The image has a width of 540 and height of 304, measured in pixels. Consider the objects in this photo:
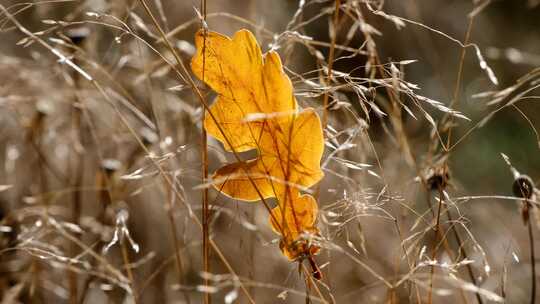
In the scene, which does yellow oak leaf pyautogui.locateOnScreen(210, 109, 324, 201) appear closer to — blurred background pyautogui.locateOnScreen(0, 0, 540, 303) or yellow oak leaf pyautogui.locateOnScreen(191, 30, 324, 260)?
yellow oak leaf pyautogui.locateOnScreen(191, 30, 324, 260)

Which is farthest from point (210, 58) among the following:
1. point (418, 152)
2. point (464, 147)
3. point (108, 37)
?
point (108, 37)

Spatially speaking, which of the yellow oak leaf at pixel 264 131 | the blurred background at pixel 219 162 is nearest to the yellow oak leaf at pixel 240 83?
the yellow oak leaf at pixel 264 131

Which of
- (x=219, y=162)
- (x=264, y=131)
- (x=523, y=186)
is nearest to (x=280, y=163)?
(x=264, y=131)

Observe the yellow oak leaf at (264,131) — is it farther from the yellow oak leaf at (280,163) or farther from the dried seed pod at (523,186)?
the dried seed pod at (523,186)

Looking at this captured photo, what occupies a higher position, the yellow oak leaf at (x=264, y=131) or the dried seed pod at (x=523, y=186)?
the yellow oak leaf at (x=264, y=131)

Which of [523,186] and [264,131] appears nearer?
[264,131]

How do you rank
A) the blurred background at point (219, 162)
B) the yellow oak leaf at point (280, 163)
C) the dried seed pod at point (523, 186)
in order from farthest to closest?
the blurred background at point (219, 162)
the dried seed pod at point (523, 186)
the yellow oak leaf at point (280, 163)

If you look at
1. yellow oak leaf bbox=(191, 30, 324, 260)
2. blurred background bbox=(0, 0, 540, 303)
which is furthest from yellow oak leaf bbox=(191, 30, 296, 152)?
blurred background bbox=(0, 0, 540, 303)

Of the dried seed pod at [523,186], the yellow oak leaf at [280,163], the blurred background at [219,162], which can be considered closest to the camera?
the yellow oak leaf at [280,163]

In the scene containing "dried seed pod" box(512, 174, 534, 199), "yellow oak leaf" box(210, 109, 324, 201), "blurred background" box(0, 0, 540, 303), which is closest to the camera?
"yellow oak leaf" box(210, 109, 324, 201)

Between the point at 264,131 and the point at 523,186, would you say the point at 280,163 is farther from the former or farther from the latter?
the point at 523,186

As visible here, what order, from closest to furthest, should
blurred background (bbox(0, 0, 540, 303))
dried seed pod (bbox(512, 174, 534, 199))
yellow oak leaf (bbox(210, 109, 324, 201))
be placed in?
yellow oak leaf (bbox(210, 109, 324, 201))
dried seed pod (bbox(512, 174, 534, 199))
blurred background (bbox(0, 0, 540, 303))

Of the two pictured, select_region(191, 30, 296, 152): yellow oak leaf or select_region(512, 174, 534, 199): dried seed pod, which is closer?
select_region(191, 30, 296, 152): yellow oak leaf
